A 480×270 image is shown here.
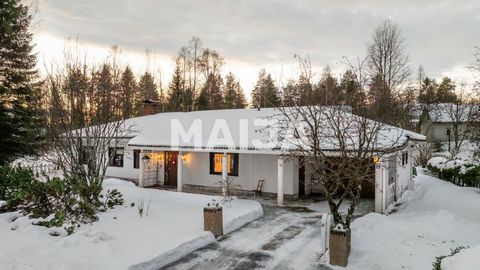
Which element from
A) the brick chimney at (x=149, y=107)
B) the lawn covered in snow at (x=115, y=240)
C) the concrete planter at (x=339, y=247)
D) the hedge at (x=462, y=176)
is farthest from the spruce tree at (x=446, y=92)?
the concrete planter at (x=339, y=247)

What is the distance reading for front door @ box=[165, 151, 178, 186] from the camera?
18.4 meters

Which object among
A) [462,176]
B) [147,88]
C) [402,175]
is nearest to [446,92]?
[462,176]

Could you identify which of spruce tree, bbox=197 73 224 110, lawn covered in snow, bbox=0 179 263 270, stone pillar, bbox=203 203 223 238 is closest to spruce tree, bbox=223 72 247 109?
spruce tree, bbox=197 73 224 110

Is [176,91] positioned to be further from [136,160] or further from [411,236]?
[411,236]

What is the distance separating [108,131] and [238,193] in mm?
7028

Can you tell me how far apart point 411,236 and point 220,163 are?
984 centimetres

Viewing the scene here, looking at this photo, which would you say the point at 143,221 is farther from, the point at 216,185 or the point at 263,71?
the point at 263,71

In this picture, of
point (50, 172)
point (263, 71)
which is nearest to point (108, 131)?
point (50, 172)

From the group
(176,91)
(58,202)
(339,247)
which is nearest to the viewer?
(339,247)

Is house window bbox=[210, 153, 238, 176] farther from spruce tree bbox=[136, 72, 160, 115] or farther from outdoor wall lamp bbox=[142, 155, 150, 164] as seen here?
spruce tree bbox=[136, 72, 160, 115]

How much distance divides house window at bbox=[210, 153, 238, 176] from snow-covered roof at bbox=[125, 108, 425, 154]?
4.19 ft

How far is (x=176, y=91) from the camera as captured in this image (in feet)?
134

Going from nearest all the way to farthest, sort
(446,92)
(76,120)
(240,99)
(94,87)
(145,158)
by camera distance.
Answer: (76,120) → (94,87) → (145,158) → (240,99) → (446,92)

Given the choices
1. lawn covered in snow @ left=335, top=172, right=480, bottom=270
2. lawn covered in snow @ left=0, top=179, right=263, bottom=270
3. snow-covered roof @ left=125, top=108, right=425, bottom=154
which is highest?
snow-covered roof @ left=125, top=108, right=425, bottom=154
